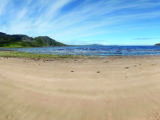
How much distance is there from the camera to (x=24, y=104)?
4359 millimetres

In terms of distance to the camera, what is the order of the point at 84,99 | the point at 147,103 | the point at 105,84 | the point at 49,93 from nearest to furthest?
the point at 147,103
the point at 84,99
the point at 49,93
the point at 105,84

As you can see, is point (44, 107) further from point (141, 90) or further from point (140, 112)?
point (141, 90)

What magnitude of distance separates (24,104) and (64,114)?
1.54 metres

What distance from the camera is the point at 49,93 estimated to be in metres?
5.30

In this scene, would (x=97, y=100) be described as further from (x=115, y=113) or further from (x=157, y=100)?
(x=157, y=100)

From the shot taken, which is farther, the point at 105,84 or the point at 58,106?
the point at 105,84

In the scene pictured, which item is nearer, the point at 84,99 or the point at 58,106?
the point at 58,106

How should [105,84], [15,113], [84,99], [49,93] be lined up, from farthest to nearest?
[105,84] < [49,93] < [84,99] < [15,113]

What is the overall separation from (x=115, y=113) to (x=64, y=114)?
161 cm

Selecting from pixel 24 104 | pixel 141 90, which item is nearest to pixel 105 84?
pixel 141 90

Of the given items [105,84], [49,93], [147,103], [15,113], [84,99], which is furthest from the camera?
[105,84]

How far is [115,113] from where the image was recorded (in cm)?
395

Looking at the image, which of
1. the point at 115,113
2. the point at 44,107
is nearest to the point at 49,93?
the point at 44,107

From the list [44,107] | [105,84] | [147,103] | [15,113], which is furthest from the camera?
[105,84]
